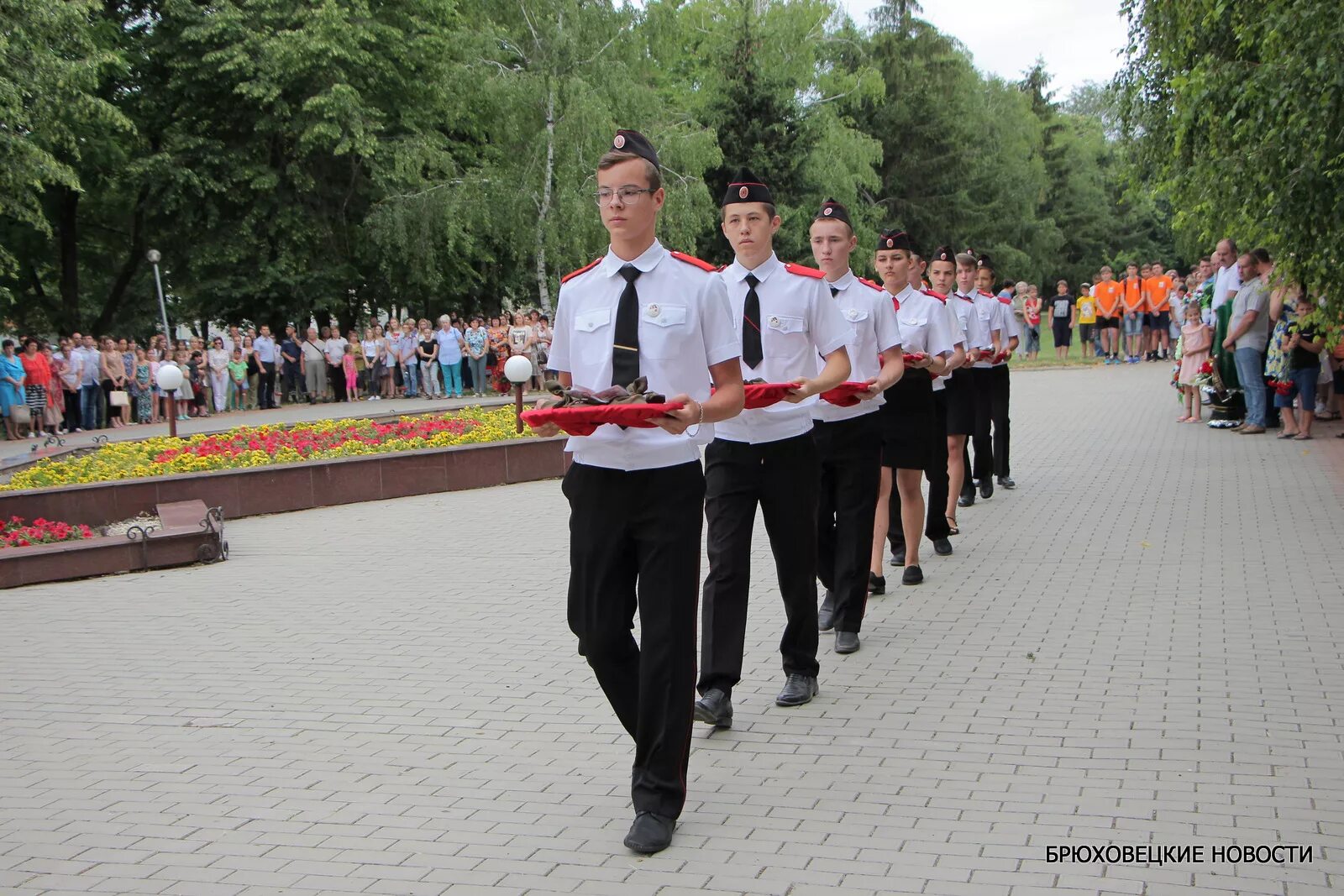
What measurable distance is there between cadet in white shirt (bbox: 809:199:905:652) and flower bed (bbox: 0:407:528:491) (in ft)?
27.0

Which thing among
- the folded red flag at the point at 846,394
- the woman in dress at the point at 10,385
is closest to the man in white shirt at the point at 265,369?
the woman in dress at the point at 10,385

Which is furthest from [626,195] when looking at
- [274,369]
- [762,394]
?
[274,369]

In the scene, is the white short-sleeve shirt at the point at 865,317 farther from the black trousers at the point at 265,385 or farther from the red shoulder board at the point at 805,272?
the black trousers at the point at 265,385

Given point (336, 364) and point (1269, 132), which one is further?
point (336, 364)

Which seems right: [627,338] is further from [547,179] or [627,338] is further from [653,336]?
[547,179]

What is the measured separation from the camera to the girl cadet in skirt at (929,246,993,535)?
1061 cm

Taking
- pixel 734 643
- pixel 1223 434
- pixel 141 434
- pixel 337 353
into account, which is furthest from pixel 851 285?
pixel 337 353

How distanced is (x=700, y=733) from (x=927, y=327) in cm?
405

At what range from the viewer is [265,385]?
30.2 metres

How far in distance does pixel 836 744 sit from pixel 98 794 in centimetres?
303

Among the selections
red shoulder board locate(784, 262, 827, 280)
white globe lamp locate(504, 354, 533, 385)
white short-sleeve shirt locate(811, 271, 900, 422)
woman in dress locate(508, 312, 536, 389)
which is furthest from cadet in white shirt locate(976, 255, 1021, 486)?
woman in dress locate(508, 312, 536, 389)

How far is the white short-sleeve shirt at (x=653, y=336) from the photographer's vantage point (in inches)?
183

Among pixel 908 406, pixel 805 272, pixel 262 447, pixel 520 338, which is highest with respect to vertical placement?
pixel 805 272

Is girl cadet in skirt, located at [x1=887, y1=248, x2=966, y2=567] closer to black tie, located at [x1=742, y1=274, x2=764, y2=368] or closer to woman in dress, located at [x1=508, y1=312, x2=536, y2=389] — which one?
black tie, located at [x1=742, y1=274, x2=764, y2=368]
